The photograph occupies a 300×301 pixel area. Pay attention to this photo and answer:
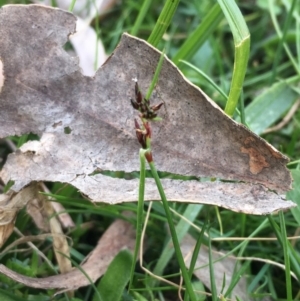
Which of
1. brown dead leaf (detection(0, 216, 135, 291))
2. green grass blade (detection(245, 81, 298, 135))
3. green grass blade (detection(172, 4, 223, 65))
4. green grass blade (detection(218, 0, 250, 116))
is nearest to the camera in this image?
green grass blade (detection(218, 0, 250, 116))

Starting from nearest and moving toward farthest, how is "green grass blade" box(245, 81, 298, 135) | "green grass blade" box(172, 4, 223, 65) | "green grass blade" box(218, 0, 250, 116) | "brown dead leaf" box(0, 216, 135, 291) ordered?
"green grass blade" box(218, 0, 250, 116) → "brown dead leaf" box(0, 216, 135, 291) → "green grass blade" box(172, 4, 223, 65) → "green grass blade" box(245, 81, 298, 135)

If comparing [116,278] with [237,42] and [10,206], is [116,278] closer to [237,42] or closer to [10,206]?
[10,206]

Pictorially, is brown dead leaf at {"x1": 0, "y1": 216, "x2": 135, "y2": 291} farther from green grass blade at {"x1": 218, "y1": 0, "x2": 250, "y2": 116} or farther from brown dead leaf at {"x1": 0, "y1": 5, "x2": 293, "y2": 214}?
green grass blade at {"x1": 218, "y1": 0, "x2": 250, "y2": 116}

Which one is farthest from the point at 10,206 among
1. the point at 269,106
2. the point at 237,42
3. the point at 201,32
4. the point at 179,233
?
the point at 269,106

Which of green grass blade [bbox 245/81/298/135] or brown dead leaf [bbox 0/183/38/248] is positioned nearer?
brown dead leaf [bbox 0/183/38/248]

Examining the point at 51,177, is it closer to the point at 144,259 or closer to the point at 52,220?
the point at 52,220

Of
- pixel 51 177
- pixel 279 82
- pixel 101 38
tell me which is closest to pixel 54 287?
pixel 51 177

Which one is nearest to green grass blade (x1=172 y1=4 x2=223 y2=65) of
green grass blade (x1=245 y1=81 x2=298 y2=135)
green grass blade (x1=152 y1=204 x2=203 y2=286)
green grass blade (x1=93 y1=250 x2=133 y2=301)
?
green grass blade (x1=245 y1=81 x2=298 y2=135)

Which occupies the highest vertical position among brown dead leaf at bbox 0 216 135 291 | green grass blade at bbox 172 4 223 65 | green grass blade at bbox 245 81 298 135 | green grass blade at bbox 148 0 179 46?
green grass blade at bbox 148 0 179 46
